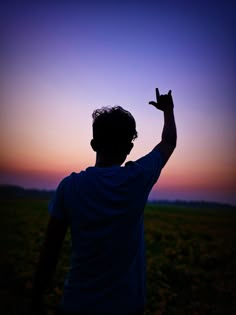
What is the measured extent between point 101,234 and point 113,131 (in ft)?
1.16

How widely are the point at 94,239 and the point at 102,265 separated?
9cm

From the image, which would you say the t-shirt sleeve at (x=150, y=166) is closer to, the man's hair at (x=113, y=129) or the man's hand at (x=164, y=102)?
the man's hair at (x=113, y=129)

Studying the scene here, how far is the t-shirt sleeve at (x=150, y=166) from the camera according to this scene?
1.12 m

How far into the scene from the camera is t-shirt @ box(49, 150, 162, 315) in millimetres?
1055

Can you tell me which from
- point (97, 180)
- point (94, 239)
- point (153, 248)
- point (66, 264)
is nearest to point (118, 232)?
point (94, 239)

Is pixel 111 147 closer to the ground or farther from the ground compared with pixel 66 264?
farther from the ground

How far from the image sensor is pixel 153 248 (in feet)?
39.0

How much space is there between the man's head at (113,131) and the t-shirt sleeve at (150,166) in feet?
0.28

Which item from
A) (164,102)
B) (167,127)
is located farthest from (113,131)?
(164,102)

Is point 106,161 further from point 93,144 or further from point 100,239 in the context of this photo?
point 100,239

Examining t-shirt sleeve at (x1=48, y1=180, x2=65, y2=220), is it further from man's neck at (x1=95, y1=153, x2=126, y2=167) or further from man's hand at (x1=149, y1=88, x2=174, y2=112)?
man's hand at (x1=149, y1=88, x2=174, y2=112)

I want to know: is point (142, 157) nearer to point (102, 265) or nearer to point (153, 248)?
point (102, 265)

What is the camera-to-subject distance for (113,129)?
1149 mm

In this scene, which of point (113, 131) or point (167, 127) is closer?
point (113, 131)
